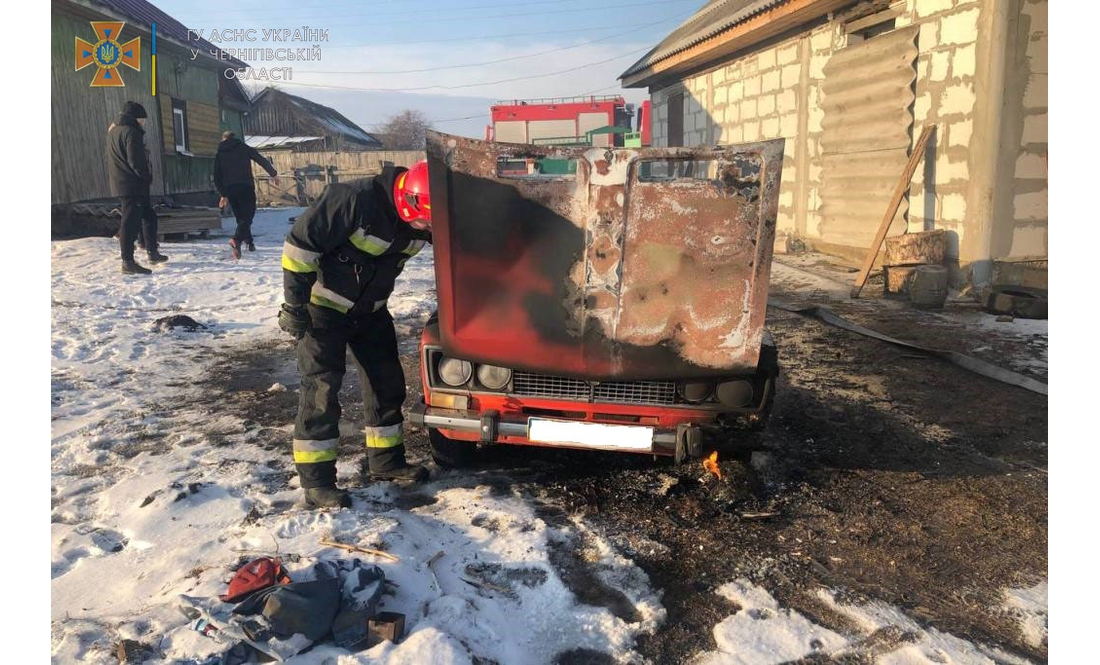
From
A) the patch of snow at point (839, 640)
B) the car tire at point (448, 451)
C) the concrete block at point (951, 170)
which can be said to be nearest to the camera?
the patch of snow at point (839, 640)

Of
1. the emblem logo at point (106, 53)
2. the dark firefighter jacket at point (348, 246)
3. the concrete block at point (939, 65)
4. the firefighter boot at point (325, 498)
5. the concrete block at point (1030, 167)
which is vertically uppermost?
the emblem logo at point (106, 53)

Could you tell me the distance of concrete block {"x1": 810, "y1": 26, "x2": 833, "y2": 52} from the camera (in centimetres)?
1066

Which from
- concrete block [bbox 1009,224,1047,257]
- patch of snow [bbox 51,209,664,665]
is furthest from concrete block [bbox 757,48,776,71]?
patch of snow [bbox 51,209,664,665]

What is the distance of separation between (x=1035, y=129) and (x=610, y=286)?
681cm

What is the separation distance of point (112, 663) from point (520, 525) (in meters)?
1.60

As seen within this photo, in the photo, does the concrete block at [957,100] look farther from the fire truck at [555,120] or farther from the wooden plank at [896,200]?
the fire truck at [555,120]

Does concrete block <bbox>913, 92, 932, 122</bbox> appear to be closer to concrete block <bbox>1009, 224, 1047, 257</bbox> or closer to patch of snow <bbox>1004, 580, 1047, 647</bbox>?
concrete block <bbox>1009, 224, 1047, 257</bbox>

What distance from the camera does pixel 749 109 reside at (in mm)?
13086

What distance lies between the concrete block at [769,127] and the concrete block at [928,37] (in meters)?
3.53

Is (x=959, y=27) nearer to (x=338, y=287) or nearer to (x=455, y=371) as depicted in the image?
(x=455, y=371)

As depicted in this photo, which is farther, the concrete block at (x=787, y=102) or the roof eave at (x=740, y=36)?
the concrete block at (x=787, y=102)

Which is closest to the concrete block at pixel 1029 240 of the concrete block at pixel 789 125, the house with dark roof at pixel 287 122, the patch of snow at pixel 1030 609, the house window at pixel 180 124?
the concrete block at pixel 789 125

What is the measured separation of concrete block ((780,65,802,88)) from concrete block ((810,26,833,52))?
0.45 meters

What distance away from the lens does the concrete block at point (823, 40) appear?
1066cm
